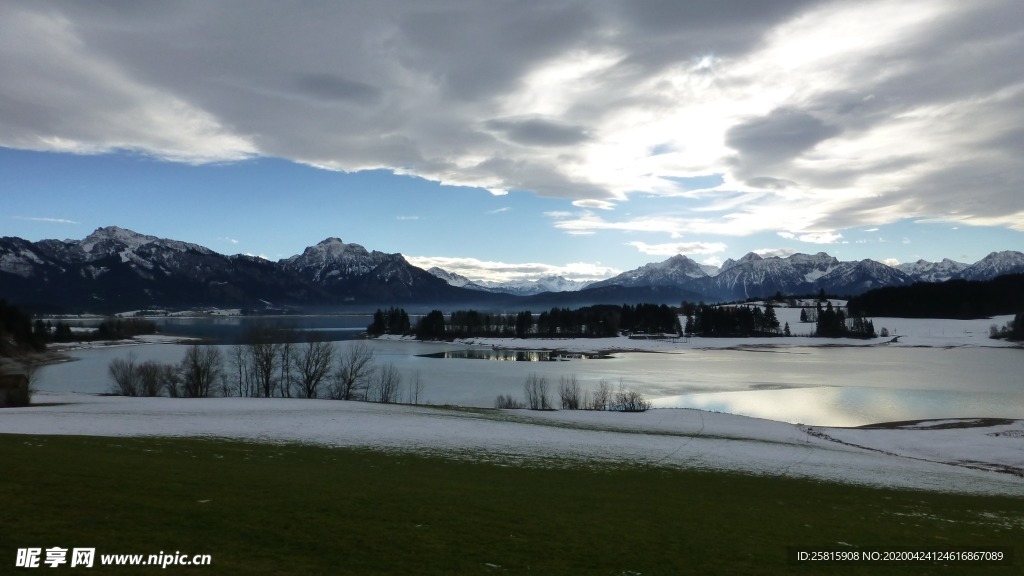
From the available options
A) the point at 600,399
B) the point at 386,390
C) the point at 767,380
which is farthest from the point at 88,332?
the point at 767,380

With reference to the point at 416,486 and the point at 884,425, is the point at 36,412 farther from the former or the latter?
the point at 884,425

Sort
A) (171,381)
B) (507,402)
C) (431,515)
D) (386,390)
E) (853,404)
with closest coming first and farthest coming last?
1. (431,515)
2. (507,402)
3. (853,404)
4. (171,381)
5. (386,390)

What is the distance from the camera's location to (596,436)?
34.3 m

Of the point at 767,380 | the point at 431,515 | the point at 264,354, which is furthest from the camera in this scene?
the point at 767,380

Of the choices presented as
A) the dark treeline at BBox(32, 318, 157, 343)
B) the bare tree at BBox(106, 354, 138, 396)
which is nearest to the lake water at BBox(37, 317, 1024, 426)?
the bare tree at BBox(106, 354, 138, 396)

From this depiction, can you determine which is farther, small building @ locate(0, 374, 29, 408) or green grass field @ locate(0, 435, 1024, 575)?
small building @ locate(0, 374, 29, 408)

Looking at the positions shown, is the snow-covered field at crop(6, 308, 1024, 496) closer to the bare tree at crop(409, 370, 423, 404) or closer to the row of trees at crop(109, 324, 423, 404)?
the bare tree at crop(409, 370, 423, 404)

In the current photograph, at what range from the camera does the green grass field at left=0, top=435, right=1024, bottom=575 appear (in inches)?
413

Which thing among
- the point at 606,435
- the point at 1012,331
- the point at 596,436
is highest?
the point at 596,436

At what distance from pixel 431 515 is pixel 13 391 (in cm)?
3929

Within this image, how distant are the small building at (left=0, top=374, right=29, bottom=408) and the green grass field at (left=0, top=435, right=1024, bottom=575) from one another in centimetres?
2140

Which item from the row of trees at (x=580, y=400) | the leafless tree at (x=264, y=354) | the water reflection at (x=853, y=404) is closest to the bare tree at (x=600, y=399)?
the row of trees at (x=580, y=400)

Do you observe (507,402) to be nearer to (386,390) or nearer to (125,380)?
(386,390)

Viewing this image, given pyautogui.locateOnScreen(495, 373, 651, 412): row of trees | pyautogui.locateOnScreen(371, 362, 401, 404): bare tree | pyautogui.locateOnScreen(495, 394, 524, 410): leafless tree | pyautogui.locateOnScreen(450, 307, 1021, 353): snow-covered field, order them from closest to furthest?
pyautogui.locateOnScreen(495, 373, 651, 412): row of trees
pyautogui.locateOnScreen(495, 394, 524, 410): leafless tree
pyautogui.locateOnScreen(371, 362, 401, 404): bare tree
pyautogui.locateOnScreen(450, 307, 1021, 353): snow-covered field
